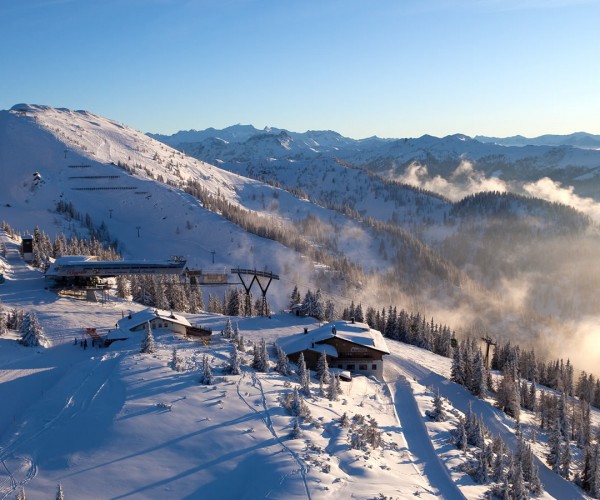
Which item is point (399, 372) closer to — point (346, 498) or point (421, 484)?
point (421, 484)

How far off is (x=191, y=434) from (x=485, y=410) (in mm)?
40537

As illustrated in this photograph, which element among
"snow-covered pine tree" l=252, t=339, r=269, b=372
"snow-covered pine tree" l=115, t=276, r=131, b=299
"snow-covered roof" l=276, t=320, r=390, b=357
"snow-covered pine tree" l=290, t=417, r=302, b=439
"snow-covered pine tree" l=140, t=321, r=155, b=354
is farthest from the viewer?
"snow-covered pine tree" l=115, t=276, r=131, b=299

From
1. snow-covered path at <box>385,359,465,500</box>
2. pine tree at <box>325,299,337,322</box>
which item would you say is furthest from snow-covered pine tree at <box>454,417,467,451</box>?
pine tree at <box>325,299,337,322</box>

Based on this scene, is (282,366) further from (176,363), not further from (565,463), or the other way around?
(565,463)

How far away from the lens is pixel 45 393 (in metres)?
40.8

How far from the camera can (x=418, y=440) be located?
43969 millimetres

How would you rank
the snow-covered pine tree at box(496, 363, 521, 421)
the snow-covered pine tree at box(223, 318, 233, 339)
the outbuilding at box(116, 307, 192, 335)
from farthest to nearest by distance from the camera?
the snow-covered pine tree at box(223, 318, 233, 339) < the snow-covered pine tree at box(496, 363, 521, 421) < the outbuilding at box(116, 307, 192, 335)

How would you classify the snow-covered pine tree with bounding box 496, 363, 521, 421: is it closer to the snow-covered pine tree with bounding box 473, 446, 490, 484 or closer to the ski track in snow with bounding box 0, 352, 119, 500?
the snow-covered pine tree with bounding box 473, 446, 490, 484

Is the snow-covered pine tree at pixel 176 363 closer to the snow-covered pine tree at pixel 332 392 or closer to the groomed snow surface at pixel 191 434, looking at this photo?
the groomed snow surface at pixel 191 434

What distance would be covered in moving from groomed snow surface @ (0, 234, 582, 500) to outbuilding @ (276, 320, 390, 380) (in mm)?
5992

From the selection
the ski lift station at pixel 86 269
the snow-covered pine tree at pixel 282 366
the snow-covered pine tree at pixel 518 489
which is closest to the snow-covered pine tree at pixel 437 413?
the snow-covered pine tree at pixel 518 489

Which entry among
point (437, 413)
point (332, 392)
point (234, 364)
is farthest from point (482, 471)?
point (234, 364)

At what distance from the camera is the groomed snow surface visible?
28828 mm

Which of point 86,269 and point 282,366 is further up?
point 86,269
